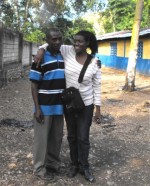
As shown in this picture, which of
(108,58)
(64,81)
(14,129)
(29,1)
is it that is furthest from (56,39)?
(29,1)

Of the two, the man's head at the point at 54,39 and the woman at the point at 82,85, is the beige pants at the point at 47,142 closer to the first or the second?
the woman at the point at 82,85

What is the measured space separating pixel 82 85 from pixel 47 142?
31.6 inches

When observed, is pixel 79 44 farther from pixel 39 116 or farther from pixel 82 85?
pixel 39 116

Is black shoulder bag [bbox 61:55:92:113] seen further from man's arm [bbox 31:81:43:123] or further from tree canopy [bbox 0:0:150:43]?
tree canopy [bbox 0:0:150:43]

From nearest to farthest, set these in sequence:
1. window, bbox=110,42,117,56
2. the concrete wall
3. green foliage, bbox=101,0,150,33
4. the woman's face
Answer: the woman's face < the concrete wall < window, bbox=110,42,117,56 < green foliage, bbox=101,0,150,33

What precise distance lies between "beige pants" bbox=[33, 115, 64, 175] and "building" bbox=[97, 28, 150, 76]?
49.9 feet

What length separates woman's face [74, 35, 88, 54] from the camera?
12.2 feet

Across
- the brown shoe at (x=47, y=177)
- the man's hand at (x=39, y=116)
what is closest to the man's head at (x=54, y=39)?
the man's hand at (x=39, y=116)

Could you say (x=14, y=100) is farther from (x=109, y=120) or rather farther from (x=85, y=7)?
(x=85, y=7)

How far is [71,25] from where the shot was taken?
1395 inches

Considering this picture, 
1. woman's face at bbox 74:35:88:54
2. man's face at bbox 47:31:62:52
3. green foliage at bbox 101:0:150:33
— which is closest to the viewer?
man's face at bbox 47:31:62:52

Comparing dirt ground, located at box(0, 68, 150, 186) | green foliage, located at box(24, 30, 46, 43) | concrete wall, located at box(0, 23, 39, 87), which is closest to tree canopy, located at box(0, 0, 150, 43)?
green foliage, located at box(24, 30, 46, 43)

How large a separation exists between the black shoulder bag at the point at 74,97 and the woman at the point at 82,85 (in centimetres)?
4

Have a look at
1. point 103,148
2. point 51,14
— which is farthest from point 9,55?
point 51,14
